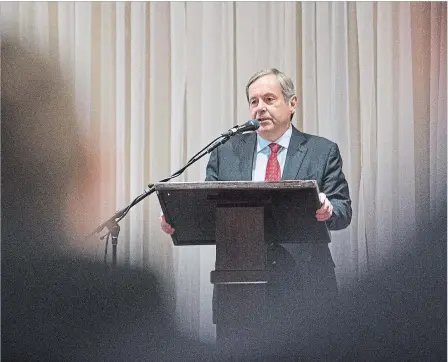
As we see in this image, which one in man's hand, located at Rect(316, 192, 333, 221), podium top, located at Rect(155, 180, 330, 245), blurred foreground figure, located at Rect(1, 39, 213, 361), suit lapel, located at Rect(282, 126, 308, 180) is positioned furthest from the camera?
blurred foreground figure, located at Rect(1, 39, 213, 361)

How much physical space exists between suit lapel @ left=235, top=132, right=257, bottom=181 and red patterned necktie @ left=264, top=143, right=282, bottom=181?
0.07m

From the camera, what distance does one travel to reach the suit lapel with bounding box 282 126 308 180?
10.8 feet

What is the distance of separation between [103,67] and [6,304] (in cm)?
115

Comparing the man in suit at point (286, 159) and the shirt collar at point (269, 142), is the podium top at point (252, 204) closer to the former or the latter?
the man in suit at point (286, 159)

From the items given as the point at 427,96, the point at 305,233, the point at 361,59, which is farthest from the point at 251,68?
the point at 305,233

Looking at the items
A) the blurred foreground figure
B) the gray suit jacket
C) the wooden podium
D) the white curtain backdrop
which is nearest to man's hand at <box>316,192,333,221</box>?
the wooden podium

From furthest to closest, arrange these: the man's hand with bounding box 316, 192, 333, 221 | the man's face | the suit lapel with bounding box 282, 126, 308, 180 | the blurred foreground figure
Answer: the blurred foreground figure → the man's face → the suit lapel with bounding box 282, 126, 308, 180 → the man's hand with bounding box 316, 192, 333, 221

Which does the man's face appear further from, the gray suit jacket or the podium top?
the podium top

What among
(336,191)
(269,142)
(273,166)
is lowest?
(336,191)

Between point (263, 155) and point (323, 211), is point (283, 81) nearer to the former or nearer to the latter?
point (263, 155)

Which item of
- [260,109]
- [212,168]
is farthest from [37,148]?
[260,109]

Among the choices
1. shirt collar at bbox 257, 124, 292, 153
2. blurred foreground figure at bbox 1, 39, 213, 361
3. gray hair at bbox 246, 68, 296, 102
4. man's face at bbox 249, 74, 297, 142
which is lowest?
blurred foreground figure at bbox 1, 39, 213, 361

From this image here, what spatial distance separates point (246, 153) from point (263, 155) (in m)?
0.07

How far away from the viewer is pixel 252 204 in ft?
8.77
